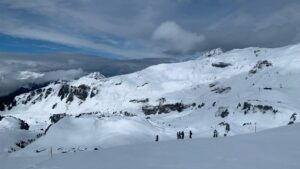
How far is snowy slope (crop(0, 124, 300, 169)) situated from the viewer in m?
20.0

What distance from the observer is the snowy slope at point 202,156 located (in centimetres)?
2000

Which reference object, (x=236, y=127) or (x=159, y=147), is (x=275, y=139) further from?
(x=236, y=127)

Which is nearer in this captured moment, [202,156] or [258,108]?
[202,156]

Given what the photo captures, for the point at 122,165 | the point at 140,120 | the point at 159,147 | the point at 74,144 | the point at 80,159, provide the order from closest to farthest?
the point at 122,165, the point at 80,159, the point at 159,147, the point at 74,144, the point at 140,120

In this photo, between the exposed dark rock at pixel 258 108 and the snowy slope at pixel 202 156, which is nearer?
the snowy slope at pixel 202 156

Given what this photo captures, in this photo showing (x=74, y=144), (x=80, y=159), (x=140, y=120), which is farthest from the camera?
(x=140, y=120)

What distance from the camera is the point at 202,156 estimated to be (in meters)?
22.3

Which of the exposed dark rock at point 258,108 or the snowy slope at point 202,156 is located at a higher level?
the exposed dark rock at point 258,108

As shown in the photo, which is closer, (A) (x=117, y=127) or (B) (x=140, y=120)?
(A) (x=117, y=127)

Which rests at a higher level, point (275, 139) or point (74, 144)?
point (275, 139)

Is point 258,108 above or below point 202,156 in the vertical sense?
above

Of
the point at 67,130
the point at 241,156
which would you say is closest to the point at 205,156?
the point at 241,156

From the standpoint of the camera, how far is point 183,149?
25.6 metres

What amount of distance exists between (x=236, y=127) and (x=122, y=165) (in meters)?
141
